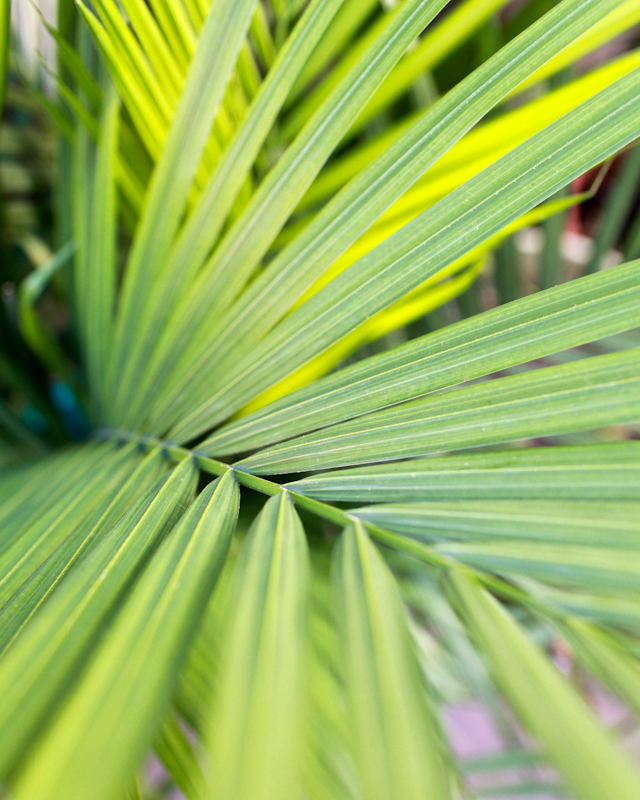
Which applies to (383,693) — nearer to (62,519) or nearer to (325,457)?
(325,457)

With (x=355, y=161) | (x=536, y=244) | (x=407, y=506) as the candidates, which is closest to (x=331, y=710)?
(x=407, y=506)

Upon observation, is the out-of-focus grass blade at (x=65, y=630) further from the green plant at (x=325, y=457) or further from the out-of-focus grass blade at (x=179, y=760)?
the out-of-focus grass blade at (x=179, y=760)

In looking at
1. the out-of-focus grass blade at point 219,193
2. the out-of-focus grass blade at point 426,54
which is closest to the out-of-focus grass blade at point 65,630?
the out-of-focus grass blade at point 219,193

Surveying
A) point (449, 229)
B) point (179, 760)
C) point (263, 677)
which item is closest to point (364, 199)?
point (449, 229)

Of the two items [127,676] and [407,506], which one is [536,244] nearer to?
[407,506]

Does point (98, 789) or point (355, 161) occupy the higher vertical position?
point (355, 161)

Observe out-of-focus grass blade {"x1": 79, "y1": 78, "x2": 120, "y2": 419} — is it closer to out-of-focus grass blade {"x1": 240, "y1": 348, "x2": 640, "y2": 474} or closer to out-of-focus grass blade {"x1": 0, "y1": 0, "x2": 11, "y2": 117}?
out-of-focus grass blade {"x1": 0, "y1": 0, "x2": 11, "y2": 117}
